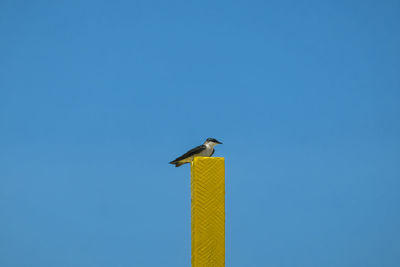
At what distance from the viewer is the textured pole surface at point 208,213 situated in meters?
3.44

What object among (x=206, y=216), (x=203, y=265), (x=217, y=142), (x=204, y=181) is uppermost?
(x=217, y=142)

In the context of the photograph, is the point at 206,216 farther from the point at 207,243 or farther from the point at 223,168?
the point at 223,168

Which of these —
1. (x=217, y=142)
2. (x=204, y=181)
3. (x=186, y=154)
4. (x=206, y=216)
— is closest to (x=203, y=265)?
(x=206, y=216)

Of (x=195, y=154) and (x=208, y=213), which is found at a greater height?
(x=195, y=154)

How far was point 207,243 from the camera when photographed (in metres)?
3.47

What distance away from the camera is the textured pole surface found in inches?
136

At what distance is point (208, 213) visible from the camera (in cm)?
347

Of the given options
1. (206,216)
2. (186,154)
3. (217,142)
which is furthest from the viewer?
(217,142)

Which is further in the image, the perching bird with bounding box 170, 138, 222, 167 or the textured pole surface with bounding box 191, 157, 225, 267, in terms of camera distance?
the perching bird with bounding box 170, 138, 222, 167

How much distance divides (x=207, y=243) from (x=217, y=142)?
2.86 m

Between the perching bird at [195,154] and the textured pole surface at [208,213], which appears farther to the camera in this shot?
the perching bird at [195,154]

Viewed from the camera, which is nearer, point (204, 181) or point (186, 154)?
point (204, 181)

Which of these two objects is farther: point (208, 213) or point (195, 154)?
point (195, 154)

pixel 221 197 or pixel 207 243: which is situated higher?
pixel 221 197
